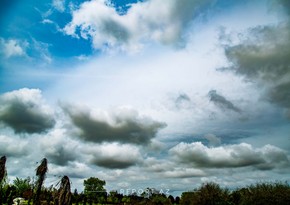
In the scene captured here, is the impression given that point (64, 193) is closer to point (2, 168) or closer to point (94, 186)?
point (2, 168)

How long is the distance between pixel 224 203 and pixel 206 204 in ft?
16.1

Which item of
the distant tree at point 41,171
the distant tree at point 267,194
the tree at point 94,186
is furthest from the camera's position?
the tree at point 94,186

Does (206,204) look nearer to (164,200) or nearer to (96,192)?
(164,200)

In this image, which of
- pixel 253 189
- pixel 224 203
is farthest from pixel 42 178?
pixel 224 203

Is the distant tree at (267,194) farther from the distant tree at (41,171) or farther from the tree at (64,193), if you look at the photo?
the tree at (64,193)

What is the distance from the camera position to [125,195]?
14662cm

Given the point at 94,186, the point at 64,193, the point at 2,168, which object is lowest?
the point at 64,193

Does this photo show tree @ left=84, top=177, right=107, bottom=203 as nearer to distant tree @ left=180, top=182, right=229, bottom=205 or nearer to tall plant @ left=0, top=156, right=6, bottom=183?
distant tree @ left=180, top=182, right=229, bottom=205

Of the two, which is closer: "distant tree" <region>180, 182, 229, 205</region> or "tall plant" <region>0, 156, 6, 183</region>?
"tall plant" <region>0, 156, 6, 183</region>

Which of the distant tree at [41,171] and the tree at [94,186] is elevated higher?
the tree at [94,186]

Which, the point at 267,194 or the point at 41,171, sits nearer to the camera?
the point at 41,171

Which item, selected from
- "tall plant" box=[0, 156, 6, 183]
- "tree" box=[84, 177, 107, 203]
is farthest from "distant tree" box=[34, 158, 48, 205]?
"tree" box=[84, 177, 107, 203]

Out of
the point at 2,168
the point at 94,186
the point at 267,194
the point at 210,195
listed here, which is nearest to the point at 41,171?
the point at 2,168

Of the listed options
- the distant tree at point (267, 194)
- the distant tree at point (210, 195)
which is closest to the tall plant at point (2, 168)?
the distant tree at point (267, 194)
